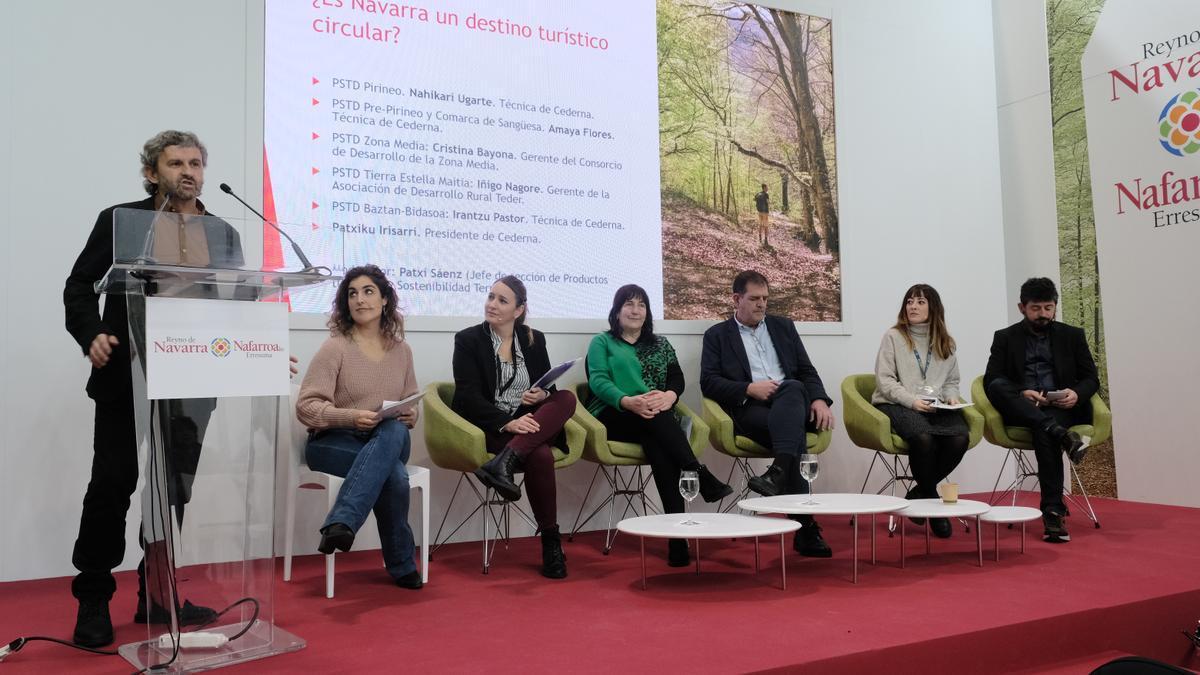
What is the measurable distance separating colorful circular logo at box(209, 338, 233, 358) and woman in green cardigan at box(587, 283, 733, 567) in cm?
197

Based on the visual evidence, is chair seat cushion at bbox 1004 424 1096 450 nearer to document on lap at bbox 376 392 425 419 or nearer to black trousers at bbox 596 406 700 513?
black trousers at bbox 596 406 700 513

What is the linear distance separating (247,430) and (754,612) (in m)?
1.59

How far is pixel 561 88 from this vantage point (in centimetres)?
475

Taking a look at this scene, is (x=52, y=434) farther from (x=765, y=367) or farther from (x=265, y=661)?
(x=765, y=367)

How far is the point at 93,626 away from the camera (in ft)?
8.24

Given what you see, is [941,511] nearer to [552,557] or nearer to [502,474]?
[552,557]

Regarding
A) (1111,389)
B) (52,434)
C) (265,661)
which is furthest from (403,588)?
(1111,389)

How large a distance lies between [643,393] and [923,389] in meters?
1.51

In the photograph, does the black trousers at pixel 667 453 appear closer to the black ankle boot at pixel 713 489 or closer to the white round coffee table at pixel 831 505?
the black ankle boot at pixel 713 489

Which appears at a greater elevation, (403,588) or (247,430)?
(247,430)

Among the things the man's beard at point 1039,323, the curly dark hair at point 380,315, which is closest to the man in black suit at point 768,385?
the man's beard at point 1039,323

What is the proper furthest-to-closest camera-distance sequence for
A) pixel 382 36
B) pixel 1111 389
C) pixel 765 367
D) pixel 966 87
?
pixel 966 87 < pixel 1111 389 < pixel 765 367 < pixel 382 36

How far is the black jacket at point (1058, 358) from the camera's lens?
4.62 meters

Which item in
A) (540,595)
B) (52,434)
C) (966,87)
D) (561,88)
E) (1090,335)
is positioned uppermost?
(966,87)
